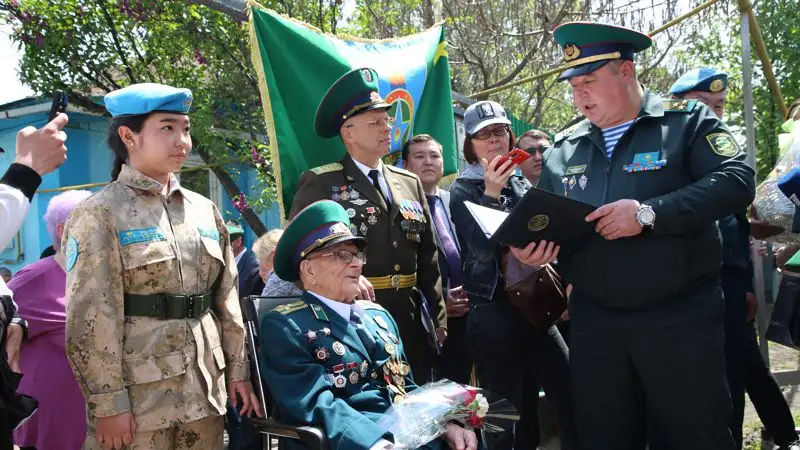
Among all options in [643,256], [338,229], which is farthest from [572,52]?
[338,229]

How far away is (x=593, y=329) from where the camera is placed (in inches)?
123

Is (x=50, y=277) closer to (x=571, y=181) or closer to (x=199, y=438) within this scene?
(x=199, y=438)

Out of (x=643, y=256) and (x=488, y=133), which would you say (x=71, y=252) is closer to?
(x=643, y=256)

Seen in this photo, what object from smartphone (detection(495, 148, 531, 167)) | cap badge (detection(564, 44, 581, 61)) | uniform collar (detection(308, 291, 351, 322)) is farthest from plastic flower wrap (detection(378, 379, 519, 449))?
cap badge (detection(564, 44, 581, 61))

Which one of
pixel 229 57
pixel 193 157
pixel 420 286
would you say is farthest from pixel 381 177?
pixel 193 157

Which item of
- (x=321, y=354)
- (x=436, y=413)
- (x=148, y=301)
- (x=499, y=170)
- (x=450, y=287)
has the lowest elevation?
(x=436, y=413)

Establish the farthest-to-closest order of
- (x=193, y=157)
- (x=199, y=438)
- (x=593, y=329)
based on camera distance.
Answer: (x=193, y=157) < (x=593, y=329) < (x=199, y=438)

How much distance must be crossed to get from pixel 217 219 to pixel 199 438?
89cm

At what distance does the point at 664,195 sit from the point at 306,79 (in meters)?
2.30

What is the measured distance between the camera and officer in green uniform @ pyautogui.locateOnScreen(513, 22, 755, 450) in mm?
2918

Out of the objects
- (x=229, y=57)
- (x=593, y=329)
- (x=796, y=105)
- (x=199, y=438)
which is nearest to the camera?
(x=199, y=438)

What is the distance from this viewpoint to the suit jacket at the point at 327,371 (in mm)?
2529

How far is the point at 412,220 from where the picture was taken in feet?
12.3

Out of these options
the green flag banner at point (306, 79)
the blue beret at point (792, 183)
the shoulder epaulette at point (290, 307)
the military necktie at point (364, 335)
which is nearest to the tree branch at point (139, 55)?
the green flag banner at point (306, 79)
